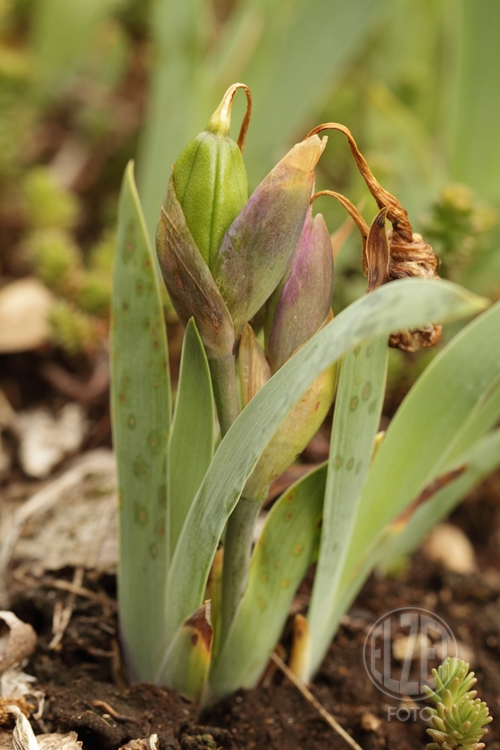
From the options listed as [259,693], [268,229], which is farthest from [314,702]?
[268,229]

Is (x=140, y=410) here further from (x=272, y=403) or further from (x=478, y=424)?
(x=478, y=424)

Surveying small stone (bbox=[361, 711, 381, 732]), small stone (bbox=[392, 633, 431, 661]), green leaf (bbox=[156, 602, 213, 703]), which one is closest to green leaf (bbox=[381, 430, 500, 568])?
small stone (bbox=[392, 633, 431, 661])

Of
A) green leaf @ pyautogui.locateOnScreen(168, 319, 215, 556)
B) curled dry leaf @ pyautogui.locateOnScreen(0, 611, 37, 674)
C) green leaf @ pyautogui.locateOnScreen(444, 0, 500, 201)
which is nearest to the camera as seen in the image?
green leaf @ pyautogui.locateOnScreen(168, 319, 215, 556)

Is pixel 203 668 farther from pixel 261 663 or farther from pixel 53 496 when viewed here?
pixel 53 496

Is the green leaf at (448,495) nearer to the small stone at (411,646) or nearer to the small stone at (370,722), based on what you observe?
the small stone at (411,646)
